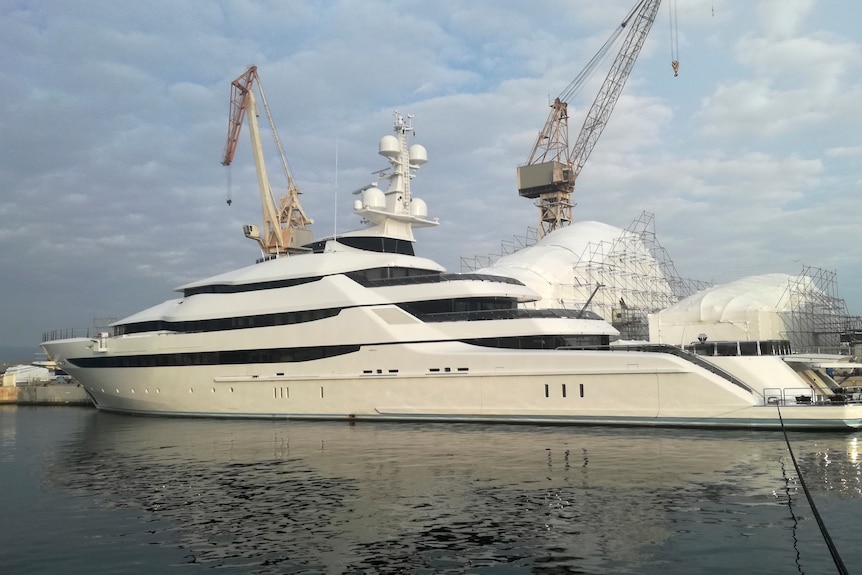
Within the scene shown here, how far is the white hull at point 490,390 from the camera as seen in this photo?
66.8 ft

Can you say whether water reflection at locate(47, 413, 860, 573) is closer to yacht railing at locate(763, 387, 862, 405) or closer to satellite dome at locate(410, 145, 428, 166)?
yacht railing at locate(763, 387, 862, 405)

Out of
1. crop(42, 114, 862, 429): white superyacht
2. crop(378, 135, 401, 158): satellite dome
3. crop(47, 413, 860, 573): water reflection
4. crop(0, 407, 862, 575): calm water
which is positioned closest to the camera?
crop(0, 407, 862, 575): calm water

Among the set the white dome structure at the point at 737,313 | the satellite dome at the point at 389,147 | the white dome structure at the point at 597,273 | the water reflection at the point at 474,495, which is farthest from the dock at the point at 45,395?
the white dome structure at the point at 737,313

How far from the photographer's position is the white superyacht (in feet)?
68.6

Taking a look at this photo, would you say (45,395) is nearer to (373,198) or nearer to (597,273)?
(373,198)

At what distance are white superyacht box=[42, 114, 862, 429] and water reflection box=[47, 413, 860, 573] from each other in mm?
1461

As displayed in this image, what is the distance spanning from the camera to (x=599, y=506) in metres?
11.6

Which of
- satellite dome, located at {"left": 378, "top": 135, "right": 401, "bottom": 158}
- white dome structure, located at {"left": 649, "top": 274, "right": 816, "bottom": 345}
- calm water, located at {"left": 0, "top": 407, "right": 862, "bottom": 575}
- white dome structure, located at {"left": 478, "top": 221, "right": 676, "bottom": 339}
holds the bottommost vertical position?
calm water, located at {"left": 0, "top": 407, "right": 862, "bottom": 575}

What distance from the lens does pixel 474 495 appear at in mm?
12562

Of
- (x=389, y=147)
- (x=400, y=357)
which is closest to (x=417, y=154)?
(x=389, y=147)

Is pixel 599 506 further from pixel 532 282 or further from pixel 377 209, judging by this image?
pixel 532 282

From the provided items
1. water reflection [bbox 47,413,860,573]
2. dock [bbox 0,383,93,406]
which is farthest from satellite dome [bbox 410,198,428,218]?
dock [bbox 0,383,93,406]

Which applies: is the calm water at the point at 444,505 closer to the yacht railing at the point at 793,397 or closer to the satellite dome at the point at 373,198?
the yacht railing at the point at 793,397

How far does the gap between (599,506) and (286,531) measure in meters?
5.46
